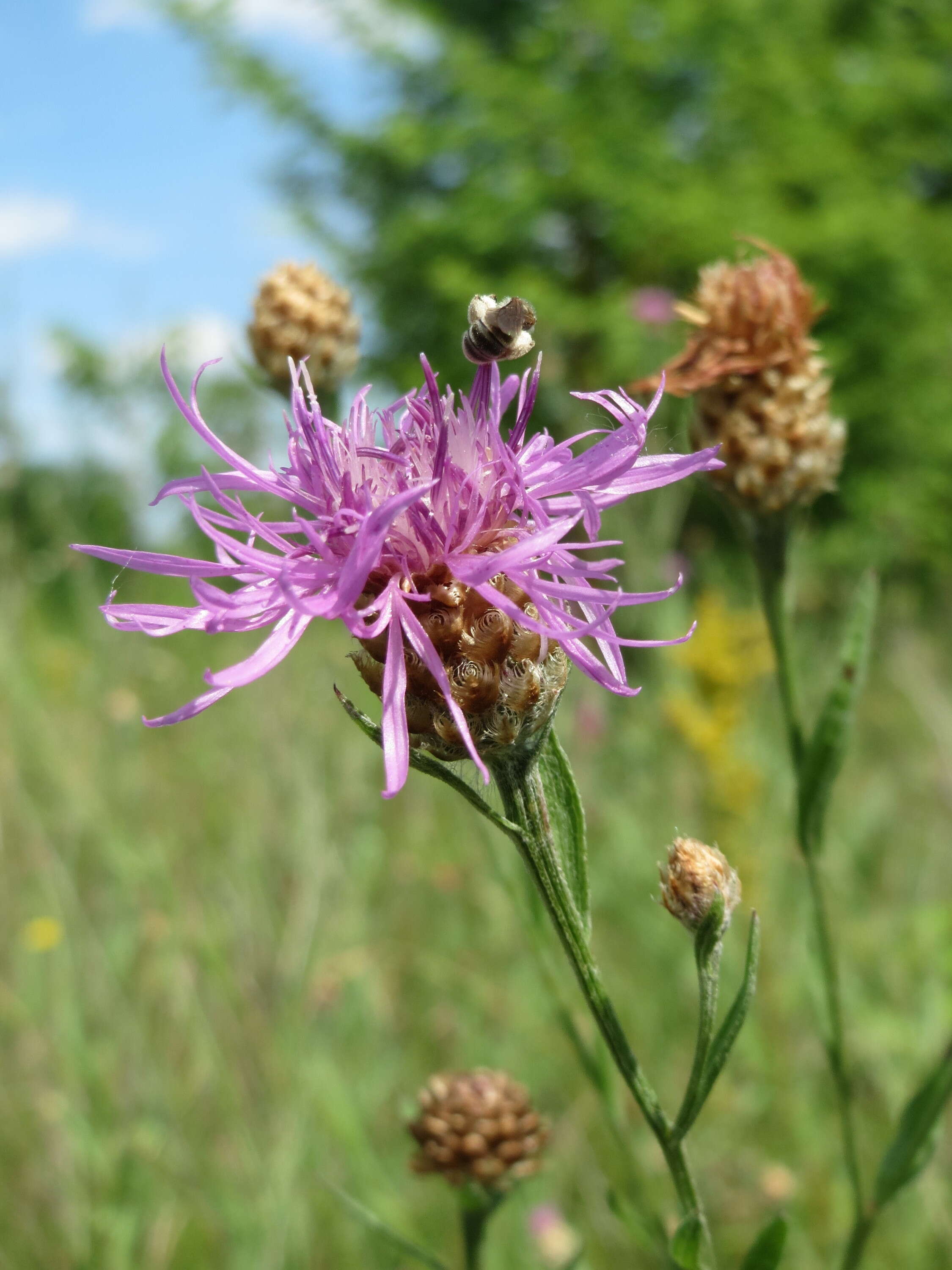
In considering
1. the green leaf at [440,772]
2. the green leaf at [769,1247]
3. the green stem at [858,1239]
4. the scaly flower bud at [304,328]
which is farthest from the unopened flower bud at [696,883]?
the scaly flower bud at [304,328]

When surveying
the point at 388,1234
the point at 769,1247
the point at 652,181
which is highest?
the point at 652,181

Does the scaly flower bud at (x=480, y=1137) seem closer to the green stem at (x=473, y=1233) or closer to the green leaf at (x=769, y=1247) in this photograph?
the green stem at (x=473, y=1233)

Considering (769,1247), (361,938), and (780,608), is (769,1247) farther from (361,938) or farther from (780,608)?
(361,938)

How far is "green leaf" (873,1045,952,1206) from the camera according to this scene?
117cm

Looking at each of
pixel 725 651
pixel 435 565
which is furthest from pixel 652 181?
pixel 435 565

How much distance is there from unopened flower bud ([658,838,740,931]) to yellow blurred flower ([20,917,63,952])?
6.65ft

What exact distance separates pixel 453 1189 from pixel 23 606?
4.60 m

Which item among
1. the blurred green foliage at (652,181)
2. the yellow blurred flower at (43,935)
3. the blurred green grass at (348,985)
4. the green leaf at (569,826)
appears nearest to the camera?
the green leaf at (569,826)

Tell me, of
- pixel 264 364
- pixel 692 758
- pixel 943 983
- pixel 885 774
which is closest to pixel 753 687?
pixel 885 774

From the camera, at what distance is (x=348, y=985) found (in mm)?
2650

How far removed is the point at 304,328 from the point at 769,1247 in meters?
1.51

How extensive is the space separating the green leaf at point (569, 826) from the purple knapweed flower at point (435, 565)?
0.07 metres

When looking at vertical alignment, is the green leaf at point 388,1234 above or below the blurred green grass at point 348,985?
above

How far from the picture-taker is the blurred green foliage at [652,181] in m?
10.8
